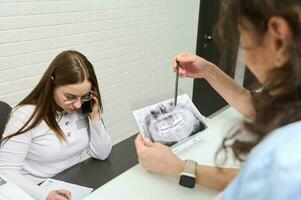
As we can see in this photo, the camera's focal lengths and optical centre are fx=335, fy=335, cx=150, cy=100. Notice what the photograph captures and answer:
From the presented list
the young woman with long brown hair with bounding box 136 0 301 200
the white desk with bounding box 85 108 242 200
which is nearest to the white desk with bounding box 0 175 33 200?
the white desk with bounding box 85 108 242 200

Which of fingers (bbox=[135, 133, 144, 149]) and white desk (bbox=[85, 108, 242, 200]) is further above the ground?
fingers (bbox=[135, 133, 144, 149])

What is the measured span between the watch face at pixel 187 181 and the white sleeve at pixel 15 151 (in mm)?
720

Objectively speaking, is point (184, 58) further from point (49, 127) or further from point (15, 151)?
point (15, 151)

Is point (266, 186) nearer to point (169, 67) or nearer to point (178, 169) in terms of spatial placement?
point (178, 169)

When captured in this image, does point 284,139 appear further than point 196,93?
No

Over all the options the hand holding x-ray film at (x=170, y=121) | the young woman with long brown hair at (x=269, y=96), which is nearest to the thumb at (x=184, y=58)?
the hand holding x-ray film at (x=170, y=121)

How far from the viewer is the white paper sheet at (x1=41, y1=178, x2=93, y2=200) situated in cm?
126

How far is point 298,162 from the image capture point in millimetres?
357

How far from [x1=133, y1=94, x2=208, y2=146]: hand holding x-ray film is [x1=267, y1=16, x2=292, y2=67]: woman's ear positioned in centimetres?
57

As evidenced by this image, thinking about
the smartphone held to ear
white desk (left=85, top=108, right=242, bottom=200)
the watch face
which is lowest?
the smartphone held to ear

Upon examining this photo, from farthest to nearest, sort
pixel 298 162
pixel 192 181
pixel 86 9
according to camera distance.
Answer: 1. pixel 86 9
2. pixel 192 181
3. pixel 298 162

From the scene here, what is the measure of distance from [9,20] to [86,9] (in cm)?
57

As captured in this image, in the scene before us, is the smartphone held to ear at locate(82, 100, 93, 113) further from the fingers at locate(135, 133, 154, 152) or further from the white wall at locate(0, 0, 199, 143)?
the fingers at locate(135, 133, 154, 152)

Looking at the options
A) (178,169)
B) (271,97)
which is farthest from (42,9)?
(271,97)
